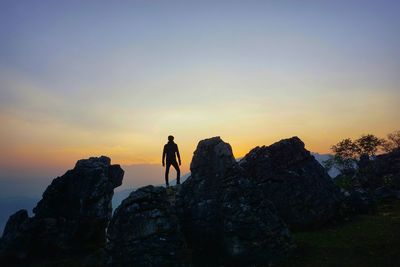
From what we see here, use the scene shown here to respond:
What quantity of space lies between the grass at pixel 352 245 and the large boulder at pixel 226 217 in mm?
1872

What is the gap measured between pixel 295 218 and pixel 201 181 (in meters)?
9.91

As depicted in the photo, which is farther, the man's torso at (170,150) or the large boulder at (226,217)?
the man's torso at (170,150)

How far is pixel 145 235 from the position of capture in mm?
21719

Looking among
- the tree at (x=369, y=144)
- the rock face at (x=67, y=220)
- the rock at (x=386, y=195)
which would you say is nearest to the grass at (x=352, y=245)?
the rock at (x=386, y=195)

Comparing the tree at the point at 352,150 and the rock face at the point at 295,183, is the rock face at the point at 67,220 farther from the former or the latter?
the tree at the point at 352,150

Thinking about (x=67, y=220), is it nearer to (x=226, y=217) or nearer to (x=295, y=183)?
(x=226, y=217)

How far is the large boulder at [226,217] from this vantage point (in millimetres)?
22375

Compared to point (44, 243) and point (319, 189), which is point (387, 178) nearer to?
point (319, 189)

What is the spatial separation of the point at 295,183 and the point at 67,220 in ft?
75.2

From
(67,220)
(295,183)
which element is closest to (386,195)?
(295,183)

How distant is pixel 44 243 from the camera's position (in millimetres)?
31969

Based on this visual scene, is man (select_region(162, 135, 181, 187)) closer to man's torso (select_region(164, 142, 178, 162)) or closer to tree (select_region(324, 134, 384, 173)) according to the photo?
man's torso (select_region(164, 142, 178, 162))

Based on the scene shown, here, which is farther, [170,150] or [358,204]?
[170,150]

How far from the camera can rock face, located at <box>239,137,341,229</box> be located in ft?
102
